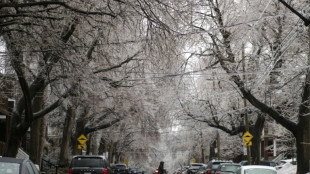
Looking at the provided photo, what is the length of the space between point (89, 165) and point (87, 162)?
0.16 meters

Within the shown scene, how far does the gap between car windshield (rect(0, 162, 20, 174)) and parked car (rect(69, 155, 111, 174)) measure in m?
9.90

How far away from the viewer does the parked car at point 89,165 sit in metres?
19.2

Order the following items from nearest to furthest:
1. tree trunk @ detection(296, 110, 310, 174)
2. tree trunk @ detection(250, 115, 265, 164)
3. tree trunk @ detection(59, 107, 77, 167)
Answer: tree trunk @ detection(296, 110, 310, 174) < tree trunk @ detection(250, 115, 265, 164) < tree trunk @ detection(59, 107, 77, 167)

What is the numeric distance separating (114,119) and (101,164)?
16102 mm

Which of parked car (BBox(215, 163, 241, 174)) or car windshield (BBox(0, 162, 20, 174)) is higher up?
car windshield (BBox(0, 162, 20, 174))

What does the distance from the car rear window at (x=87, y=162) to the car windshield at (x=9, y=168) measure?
1028cm

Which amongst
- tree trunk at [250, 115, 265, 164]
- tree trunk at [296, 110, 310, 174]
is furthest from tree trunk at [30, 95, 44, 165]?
tree trunk at [250, 115, 265, 164]

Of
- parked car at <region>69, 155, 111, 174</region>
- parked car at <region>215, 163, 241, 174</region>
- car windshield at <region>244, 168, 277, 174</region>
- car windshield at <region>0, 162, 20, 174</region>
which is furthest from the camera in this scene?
parked car at <region>215, 163, 241, 174</region>

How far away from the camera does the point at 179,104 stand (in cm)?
3481

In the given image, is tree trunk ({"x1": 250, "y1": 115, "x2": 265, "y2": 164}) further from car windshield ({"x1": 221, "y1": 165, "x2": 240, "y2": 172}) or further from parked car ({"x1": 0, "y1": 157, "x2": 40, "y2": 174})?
parked car ({"x1": 0, "y1": 157, "x2": 40, "y2": 174})

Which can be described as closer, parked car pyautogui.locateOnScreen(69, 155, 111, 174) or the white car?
the white car

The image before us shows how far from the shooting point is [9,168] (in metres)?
9.20

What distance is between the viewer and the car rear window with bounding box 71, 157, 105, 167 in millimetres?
19545

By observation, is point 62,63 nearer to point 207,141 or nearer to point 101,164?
point 101,164
